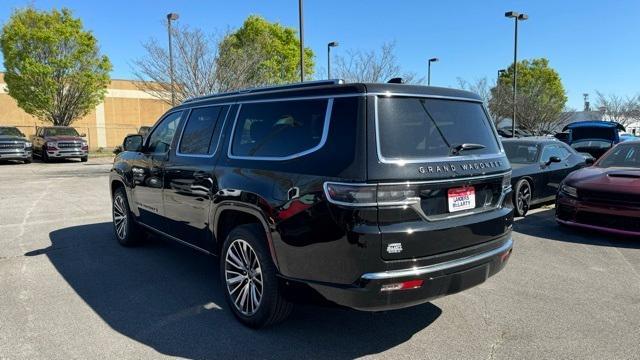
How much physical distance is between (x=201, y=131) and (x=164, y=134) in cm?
96

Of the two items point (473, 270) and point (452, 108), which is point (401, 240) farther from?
point (452, 108)

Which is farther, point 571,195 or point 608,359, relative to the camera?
point 571,195

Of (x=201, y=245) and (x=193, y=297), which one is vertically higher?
(x=201, y=245)

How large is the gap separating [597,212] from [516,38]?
2284 centimetres

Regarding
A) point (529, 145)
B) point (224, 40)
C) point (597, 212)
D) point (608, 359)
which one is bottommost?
point (608, 359)

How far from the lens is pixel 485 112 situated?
13.3ft

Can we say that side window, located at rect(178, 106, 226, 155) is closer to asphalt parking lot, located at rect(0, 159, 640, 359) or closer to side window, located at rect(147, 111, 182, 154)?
side window, located at rect(147, 111, 182, 154)

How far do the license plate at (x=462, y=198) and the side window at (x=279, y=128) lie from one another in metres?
1.01

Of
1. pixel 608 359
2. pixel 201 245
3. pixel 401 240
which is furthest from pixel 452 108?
pixel 201 245

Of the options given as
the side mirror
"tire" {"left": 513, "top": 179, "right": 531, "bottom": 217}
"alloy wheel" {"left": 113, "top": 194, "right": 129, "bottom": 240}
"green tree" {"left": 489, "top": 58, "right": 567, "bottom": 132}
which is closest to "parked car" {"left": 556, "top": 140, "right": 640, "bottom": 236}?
"tire" {"left": 513, "top": 179, "right": 531, "bottom": 217}

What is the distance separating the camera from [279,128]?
3.82 metres

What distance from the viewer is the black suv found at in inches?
122

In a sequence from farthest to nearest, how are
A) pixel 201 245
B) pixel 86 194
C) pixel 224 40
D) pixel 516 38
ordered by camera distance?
pixel 516 38 < pixel 224 40 < pixel 86 194 < pixel 201 245

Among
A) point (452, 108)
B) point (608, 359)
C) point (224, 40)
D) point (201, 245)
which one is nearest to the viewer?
point (608, 359)
